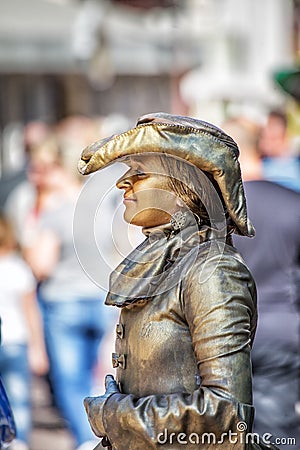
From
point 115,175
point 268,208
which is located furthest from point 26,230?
point 115,175

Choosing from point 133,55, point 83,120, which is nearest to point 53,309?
point 83,120

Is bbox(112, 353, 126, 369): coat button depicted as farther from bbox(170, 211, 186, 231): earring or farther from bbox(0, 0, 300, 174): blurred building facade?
bbox(0, 0, 300, 174): blurred building facade

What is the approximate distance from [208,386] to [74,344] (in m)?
5.28

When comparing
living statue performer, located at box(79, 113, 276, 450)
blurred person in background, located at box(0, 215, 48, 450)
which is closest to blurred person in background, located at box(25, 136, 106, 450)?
blurred person in background, located at box(0, 215, 48, 450)

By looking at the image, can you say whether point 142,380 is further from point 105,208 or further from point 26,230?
point 26,230

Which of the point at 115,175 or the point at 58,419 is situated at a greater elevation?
the point at 115,175

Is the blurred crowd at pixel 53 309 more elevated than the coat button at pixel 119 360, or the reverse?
the coat button at pixel 119 360

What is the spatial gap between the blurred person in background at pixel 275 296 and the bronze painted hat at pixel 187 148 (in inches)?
104

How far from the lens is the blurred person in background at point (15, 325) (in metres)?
7.45

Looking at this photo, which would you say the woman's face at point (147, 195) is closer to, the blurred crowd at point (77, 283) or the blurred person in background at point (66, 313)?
the blurred crowd at point (77, 283)

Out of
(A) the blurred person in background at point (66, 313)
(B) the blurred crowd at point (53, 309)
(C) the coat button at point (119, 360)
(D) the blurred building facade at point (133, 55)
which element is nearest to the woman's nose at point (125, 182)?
(C) the coat button at point (119, 360)

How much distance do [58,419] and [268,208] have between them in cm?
358

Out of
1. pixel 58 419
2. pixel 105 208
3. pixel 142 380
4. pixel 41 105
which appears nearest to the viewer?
pixel 142 380

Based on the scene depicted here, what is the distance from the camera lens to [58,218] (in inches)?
332
